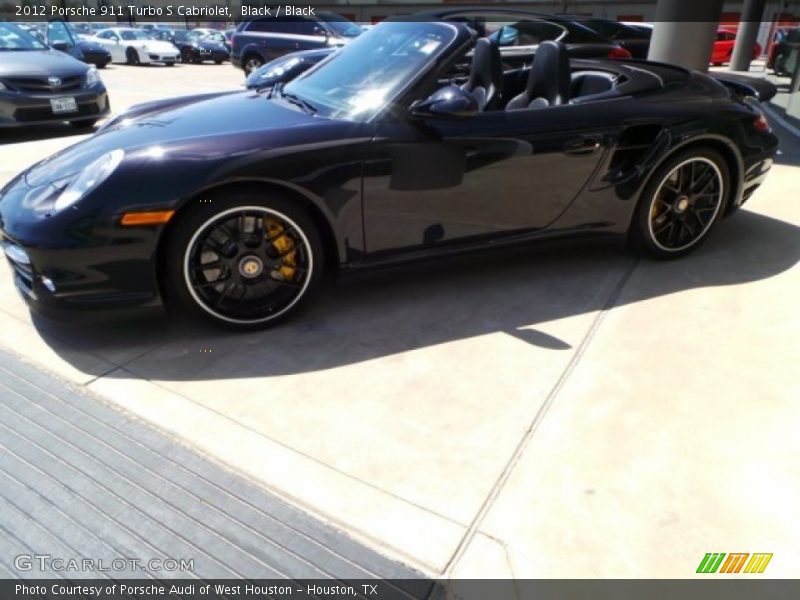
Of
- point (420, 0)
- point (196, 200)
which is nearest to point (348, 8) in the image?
point (420, 0)

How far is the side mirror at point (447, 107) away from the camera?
2654 mm

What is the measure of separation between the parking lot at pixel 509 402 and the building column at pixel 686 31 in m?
4.91

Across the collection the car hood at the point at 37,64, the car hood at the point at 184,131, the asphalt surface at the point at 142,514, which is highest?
the car hood at the point at 184,131

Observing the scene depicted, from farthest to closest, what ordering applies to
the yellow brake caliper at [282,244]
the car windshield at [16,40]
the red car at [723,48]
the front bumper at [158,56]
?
the red car at [723,48], the front bumper at [158,56], the car windshield at [16,40], the yellow brake caliper at [282,244]

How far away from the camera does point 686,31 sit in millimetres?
7246

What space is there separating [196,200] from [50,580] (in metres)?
1.47

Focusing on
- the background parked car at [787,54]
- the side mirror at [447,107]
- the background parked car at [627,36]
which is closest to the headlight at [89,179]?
the side mirror at [447,107]

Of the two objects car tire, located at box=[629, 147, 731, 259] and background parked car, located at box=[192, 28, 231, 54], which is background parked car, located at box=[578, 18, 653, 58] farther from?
background parked car, located at box=[192, 28, 231, 54]

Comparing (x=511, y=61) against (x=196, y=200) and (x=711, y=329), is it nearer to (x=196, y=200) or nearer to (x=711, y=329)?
(x=711, y=329)

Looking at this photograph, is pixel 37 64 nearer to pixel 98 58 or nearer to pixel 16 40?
pixel 16 40

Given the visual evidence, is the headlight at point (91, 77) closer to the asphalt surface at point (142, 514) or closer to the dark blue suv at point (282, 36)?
the dark blue suv at point (282, 36)

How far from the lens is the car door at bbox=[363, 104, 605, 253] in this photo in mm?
2709

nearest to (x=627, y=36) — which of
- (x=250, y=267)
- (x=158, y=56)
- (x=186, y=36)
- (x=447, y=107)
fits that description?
(x=447, y=107)

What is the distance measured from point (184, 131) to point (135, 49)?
2042 centimetres
